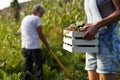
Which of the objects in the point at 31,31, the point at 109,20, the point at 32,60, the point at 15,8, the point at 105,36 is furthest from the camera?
the point at 15,8

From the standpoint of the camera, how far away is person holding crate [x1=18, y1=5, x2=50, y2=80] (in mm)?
6766

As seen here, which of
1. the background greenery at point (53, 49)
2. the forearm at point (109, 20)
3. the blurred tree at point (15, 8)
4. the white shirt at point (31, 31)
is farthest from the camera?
the blurred tree at point (15, 8)

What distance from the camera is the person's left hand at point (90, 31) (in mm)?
2963

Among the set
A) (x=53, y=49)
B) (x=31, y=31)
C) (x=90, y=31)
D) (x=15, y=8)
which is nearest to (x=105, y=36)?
(x=90, y=31)

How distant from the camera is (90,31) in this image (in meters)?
2.97

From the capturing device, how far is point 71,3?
36.2 ft

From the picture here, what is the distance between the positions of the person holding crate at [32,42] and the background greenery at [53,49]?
189mm

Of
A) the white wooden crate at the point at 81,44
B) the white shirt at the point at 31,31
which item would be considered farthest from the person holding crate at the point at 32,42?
the white wooden crate at the point at 81,44

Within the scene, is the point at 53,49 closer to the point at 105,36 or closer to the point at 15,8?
the point at 15,8

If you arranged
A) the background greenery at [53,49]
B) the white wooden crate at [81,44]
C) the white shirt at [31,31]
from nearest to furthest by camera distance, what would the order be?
1. the white wooden crate at [81,44]
2. the white shirt at [31,31]
3. the background greenery at [53,49]

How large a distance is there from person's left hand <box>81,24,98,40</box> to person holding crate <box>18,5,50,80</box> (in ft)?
12.1

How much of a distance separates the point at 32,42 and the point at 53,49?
1493mm

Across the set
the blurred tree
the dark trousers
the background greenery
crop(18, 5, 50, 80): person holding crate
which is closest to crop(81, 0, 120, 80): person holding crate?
the background greenery

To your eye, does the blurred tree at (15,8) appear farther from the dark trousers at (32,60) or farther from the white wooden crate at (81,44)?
the white wooden crate at (81,44)
